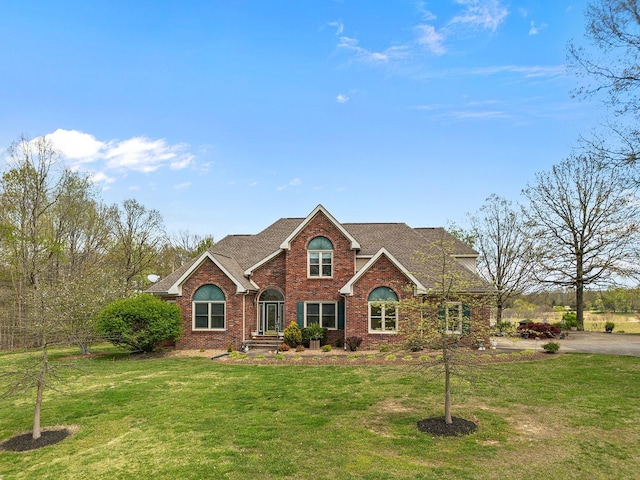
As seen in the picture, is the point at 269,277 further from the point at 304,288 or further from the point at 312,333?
the point at 312,333

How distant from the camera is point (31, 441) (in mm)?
8711

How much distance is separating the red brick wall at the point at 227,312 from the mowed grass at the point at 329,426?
22.1 ft

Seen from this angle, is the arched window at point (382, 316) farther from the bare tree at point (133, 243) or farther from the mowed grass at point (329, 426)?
the bare tree at point (133, 243)

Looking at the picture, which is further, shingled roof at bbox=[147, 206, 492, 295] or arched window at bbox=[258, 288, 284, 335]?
arched window at bbox=[258, 288, 284, 335]

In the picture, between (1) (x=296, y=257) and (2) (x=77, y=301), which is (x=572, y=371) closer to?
(1) (x=296, y=257)

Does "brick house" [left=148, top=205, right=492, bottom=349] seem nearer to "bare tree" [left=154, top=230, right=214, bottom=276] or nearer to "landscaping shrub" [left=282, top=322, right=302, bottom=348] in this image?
"landscaping shrub" [left=282, top=322, right=302, bottom=348]

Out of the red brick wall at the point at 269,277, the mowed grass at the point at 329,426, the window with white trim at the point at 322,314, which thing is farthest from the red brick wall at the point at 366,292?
the mowed grass at the point at 329,426

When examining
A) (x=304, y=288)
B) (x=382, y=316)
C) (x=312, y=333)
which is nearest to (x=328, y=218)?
(x=304, y=288)

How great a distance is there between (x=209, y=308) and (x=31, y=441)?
1383 centimetres

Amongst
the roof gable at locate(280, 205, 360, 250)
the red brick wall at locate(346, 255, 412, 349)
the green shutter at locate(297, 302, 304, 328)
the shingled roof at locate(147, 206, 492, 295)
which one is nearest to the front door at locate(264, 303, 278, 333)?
the shingled roof at locate(147, 206, 492, 295)

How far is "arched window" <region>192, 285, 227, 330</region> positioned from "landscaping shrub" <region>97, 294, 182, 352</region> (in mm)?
1756

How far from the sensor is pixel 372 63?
16953 mm

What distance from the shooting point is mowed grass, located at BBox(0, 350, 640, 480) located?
7079 millimetres

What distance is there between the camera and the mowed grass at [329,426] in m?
7.08
